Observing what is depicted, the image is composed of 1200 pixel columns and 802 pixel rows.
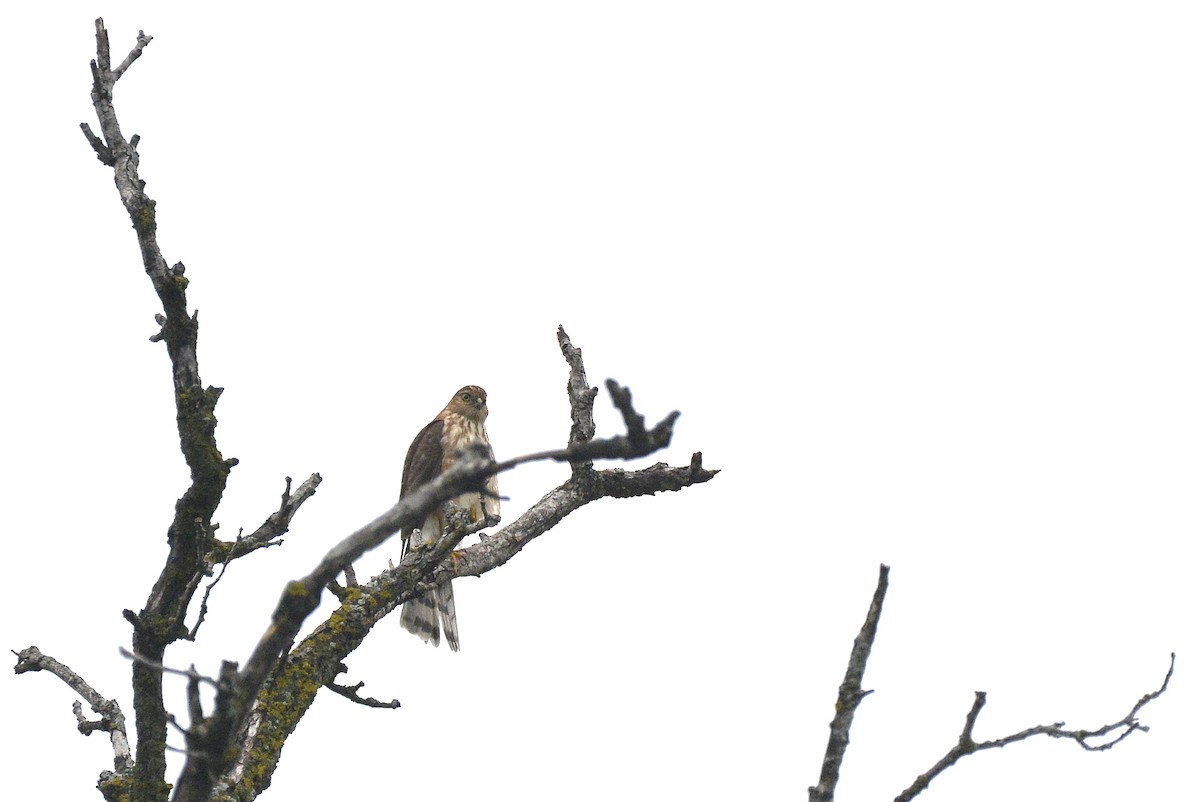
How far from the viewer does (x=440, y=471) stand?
31.9 feet

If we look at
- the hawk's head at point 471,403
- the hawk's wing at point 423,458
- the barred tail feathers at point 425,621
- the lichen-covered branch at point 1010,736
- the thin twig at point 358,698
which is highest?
the hawk's head at point 471,403

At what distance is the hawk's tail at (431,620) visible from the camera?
327 inches

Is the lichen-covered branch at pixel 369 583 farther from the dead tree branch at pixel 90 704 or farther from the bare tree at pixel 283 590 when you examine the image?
the dead tree branch at pixel 90 704

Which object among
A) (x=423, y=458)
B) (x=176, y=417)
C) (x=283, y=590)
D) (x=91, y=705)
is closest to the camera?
(x=283, y=590)

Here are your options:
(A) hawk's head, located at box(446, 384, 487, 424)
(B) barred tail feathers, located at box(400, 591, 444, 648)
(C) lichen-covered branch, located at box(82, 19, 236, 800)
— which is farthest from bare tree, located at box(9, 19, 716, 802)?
(A) hawk's head, located at box(446, 384, 487, 424)

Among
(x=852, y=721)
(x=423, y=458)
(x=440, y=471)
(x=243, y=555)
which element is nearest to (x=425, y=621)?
(x=440, y=471)

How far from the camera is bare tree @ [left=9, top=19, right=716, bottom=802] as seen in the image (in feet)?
8.27

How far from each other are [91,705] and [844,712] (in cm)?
317

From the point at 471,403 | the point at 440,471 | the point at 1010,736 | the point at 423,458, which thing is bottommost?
the point at 1010,736

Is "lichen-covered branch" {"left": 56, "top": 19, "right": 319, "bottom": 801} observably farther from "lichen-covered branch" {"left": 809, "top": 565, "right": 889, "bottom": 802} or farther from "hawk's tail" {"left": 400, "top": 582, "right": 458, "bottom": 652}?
"hawk's tail" {"left": 400, "top": 582, "right": 458, "bottom": 652}

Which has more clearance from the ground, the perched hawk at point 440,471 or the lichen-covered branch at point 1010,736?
the perched hawk at point 440,471

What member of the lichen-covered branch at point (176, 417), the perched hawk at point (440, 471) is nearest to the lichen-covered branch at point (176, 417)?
the lichen-covered branch at point (176, 417)

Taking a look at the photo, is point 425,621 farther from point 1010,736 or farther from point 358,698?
point 1010,736

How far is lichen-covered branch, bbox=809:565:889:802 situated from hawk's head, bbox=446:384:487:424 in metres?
7.95
